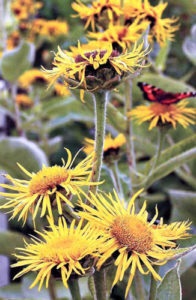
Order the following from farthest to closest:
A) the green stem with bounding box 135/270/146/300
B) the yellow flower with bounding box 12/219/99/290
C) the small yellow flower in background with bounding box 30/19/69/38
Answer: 1. the small yellow flower in background with bounding box 30/19/69/38
2. the green stem with bounding box 135/270/146/300
3. the yellow flower with bounding box 12/219/99/290

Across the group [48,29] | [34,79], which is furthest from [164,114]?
[48,29]

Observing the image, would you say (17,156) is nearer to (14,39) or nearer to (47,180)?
(47,180)

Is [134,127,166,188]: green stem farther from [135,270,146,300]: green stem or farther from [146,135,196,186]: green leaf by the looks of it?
[135,270,146,300]: green stem

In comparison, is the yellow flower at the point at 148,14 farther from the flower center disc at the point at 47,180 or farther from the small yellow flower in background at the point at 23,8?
the small yellow flower in background at the point at 23,8

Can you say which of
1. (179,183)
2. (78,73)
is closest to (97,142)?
(78,73)

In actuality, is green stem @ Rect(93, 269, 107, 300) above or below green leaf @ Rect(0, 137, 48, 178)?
below

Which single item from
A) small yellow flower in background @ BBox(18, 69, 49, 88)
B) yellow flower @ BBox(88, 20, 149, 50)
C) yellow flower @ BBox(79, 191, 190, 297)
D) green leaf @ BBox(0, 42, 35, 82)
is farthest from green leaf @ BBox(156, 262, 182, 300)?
small yellow flower in background @ BBox(18, 69, 49, 88)

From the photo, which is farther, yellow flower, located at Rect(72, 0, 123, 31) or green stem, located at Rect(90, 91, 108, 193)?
yellow flower, located at Rect(72, 0, 123, 31)
